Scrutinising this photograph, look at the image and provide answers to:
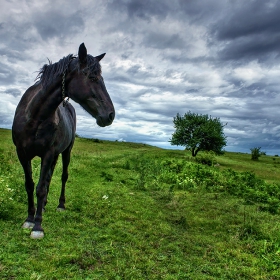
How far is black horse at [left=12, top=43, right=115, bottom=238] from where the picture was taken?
545 centimetres

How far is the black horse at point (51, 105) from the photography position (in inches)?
215

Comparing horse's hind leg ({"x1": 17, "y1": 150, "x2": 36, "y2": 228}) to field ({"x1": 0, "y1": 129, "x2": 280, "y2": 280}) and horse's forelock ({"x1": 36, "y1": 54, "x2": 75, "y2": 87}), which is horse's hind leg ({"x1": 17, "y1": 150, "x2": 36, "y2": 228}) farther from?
horse's forelock ({"x1": 36, "y1": 54, "x2": 75, "y2": 87})

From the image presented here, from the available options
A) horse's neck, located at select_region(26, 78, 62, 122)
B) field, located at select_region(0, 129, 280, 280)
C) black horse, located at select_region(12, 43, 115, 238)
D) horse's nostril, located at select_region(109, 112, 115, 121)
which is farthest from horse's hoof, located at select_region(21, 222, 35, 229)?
horse's nostril, located at select_region(109, 112, 115, 121)

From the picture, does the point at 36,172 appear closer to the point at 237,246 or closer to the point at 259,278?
the point at 237,246

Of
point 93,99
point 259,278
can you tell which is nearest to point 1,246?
point 93,99

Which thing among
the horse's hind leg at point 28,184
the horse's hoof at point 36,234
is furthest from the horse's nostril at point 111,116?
the horse's hoof at point 36,234

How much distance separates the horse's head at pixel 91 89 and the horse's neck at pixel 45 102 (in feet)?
1.30

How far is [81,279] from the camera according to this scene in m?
4.24

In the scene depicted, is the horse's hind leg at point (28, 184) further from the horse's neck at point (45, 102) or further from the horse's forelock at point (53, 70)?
the horse's forelock at point (53, 70)

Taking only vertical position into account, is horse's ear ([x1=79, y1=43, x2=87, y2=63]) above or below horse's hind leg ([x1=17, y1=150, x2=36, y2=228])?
above

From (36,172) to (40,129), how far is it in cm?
800

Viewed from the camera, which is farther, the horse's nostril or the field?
the horse's nostril

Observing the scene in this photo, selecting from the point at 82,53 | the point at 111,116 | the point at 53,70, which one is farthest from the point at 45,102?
the point at 111,116

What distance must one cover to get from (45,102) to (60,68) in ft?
2.77
